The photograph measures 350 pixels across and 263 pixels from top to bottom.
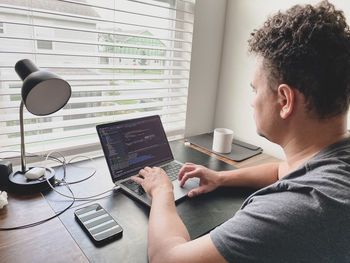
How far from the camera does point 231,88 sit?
1765mm

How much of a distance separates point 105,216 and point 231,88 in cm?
118

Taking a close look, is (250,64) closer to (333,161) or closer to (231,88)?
(231,88)

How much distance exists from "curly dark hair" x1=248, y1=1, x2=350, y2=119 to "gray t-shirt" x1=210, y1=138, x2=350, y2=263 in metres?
0.15

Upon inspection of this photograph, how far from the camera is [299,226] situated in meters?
0.54

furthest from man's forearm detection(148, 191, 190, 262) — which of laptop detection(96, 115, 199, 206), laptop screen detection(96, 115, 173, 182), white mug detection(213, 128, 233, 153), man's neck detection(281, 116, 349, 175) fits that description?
white mug detection(213, 128, 233, 153)

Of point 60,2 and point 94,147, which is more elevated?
point 60,2

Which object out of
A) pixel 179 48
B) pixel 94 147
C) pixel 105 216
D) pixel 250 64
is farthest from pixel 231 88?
pixel 105 216

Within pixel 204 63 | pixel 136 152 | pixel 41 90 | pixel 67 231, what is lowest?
pixel 67 231

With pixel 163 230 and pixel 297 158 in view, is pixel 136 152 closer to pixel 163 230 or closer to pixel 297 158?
pixel 163 230

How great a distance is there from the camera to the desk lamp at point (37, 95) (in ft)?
2.78

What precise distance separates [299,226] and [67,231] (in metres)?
0.62

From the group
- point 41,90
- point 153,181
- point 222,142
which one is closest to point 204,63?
point 222,142

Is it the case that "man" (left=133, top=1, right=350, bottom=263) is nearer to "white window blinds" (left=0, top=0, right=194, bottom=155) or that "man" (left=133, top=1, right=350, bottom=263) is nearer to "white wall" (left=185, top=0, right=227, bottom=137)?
"white window blinds" (left=0, top=0, right=194, bottom=155)

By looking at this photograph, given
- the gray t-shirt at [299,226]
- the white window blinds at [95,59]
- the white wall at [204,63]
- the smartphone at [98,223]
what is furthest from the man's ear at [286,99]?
the white wall at [204,63]
